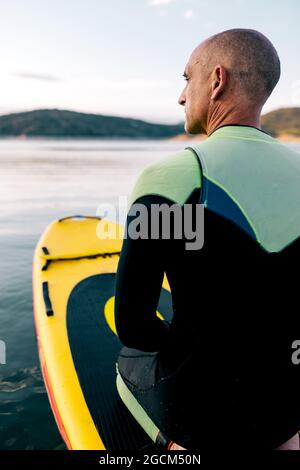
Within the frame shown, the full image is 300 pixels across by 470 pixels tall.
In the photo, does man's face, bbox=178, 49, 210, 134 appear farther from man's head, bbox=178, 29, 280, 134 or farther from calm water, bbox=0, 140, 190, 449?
calm water, bbox=0, 140, 190, 449

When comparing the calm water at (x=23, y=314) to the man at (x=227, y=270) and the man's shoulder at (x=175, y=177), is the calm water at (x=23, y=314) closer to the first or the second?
the man at (x=227, y=270)

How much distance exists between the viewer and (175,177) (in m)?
1.14

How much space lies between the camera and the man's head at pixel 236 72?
131 cm

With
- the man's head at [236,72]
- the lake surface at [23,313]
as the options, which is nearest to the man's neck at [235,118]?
the man's head at [236,72]

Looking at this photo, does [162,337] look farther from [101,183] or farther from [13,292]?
[101,183]

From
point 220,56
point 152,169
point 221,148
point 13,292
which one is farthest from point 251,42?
point 13,292

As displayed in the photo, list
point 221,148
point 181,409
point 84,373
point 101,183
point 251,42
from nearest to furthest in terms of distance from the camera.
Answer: point 221,148
point 251,42
point 181,409
point 84,373
point 101,183

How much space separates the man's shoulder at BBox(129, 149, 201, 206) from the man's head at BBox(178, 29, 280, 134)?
1.07ft

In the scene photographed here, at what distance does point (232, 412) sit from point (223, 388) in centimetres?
11

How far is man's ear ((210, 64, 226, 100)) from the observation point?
51.9 inches

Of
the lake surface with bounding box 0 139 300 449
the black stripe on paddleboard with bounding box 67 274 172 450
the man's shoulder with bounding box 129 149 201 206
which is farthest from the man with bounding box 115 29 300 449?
the lake surface with bounding box 0 139 300 449

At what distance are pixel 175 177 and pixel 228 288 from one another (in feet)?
1.39

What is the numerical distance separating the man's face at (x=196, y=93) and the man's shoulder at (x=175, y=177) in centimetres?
36

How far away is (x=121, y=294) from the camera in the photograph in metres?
1.34
